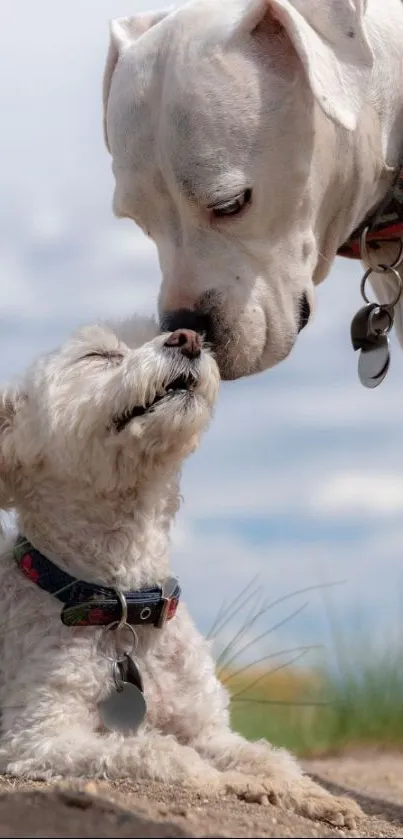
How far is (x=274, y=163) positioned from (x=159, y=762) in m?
2.44

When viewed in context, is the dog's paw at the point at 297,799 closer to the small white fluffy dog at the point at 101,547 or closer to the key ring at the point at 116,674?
the small white fluffy dog at the point at 101,547

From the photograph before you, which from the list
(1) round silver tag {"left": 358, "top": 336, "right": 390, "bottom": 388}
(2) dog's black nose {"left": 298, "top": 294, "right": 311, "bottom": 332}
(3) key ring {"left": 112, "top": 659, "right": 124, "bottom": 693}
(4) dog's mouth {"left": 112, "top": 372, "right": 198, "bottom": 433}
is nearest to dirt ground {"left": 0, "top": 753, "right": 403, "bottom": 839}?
(3) key ring {"left": 112, "top": 659, "right": 124, "bottom": 693}

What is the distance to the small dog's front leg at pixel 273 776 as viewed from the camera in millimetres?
4457

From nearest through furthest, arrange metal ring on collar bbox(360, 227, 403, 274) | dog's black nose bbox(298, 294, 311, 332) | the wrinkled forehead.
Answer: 1. the wrinkled forehead
2. dog's black nose bbox(298, 294, 311, 332)
3. metal ring on collar bbox(360, 227, 403, 274)

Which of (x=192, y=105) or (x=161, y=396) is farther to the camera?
(x=192, y=105)

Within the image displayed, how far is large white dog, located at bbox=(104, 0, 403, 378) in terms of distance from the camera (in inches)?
202

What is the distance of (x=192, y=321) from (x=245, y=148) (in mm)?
736

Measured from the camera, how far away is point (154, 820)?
3.36 m

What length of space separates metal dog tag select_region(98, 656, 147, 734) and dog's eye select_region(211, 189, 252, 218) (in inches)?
71.7

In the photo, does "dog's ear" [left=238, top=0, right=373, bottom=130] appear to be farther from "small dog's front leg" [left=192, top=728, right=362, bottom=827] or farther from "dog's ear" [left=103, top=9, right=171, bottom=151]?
"small dog's front leg" [left=192, top=728, right=362, bottom=827]

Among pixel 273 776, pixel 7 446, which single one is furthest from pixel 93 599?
pixel 273 776

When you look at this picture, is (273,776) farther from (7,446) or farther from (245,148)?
(245,148)

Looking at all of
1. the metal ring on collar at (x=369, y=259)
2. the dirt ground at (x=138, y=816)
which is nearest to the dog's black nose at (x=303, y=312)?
the metal ring on collar at (x=369, y=259)

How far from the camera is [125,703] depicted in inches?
193
